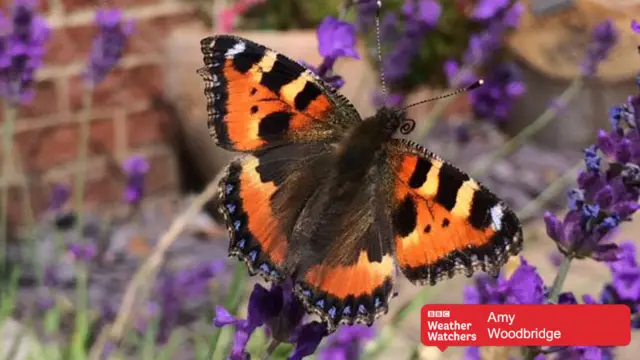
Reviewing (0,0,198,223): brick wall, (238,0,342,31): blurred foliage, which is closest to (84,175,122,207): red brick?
(0,0,198,223): brick wall

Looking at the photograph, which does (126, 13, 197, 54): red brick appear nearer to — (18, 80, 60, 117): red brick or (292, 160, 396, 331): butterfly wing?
(18, 80, 60, 117): red brick

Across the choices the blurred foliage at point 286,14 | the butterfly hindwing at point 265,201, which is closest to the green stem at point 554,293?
the butterfly hindwing at point 265,201

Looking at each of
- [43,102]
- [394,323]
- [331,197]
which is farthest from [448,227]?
[43,102]

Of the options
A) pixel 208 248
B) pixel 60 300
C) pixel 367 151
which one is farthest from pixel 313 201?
pixel 208 248

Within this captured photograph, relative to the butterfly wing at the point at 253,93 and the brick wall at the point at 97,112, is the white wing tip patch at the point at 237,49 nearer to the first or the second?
the butterfly wing at the point at 253,93

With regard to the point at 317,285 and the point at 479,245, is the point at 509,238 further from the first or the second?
the point at 317,285

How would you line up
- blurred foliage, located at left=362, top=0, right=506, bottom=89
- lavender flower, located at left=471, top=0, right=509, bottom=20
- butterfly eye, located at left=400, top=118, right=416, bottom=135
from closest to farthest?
butterfly eye, located at left=400, top=118, right=416, bottom=135 < lavender flower, located at left=471, top=0, right=509, bottom=20 < blurred foliage, located at left=362, top=0, right=506, bottom=89
